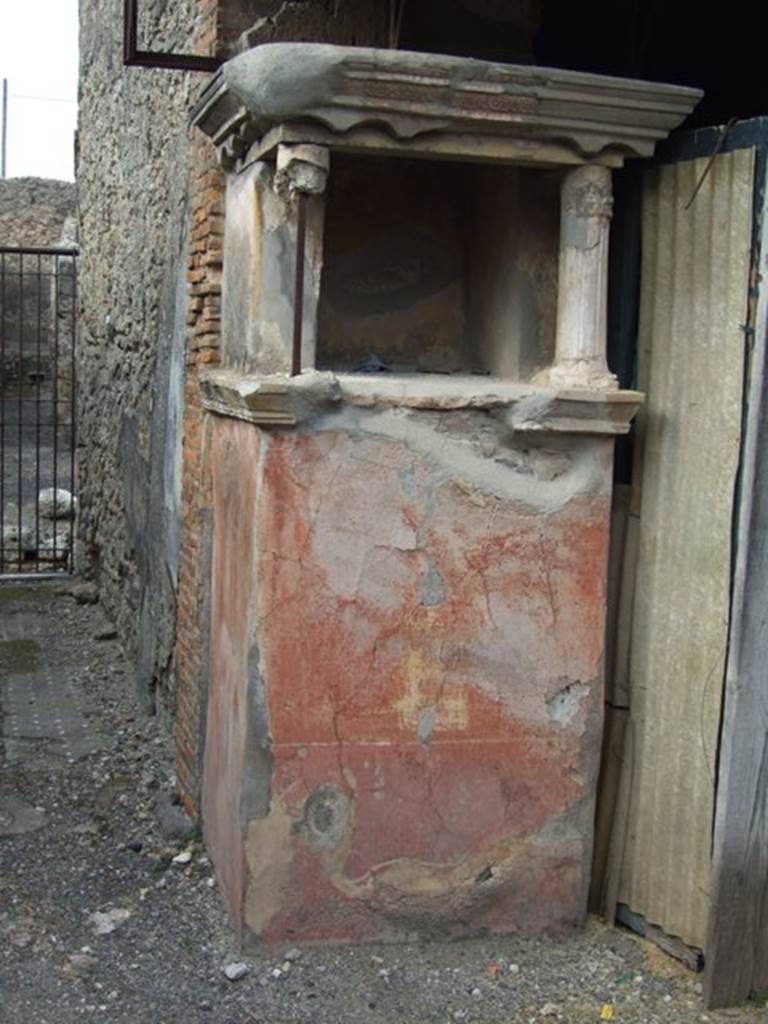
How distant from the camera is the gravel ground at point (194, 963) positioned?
376 cm

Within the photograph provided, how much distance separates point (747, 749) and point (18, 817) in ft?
9.28

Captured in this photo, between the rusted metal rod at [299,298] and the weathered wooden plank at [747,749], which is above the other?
the rusted metal rod at [299,298]

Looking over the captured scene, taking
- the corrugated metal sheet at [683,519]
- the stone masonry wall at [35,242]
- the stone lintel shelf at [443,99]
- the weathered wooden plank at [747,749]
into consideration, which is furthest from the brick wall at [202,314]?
the stone masonry wall at [35,242]

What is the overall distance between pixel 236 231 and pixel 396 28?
0.85 m

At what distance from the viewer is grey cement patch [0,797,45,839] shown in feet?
16.4

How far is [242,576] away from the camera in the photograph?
4094 millimetres

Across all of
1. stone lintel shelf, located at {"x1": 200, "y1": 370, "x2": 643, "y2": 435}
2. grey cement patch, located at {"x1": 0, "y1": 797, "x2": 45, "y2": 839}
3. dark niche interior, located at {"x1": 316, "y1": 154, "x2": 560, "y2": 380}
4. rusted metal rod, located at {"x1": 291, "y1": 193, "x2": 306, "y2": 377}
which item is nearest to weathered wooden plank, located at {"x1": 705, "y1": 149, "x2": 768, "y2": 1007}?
stone lintel shelf, located at {"x1": 200, "y1": 370, "x2": 643, "y2": 435}

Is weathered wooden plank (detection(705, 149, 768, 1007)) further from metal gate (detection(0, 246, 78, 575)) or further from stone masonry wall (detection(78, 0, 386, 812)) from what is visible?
metal gate (detection(0, 246, 78, 575))

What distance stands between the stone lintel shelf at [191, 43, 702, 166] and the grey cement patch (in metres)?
2.70

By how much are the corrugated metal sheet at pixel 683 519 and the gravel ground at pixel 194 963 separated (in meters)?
0.29

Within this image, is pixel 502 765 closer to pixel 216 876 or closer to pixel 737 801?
pixel 737 801

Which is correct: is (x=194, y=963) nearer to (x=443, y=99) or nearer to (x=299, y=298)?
(x=299, y=298)

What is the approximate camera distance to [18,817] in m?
5.13

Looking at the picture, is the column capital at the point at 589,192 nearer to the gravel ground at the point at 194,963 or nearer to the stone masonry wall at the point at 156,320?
the stone masonry wall at the point at 156,320
